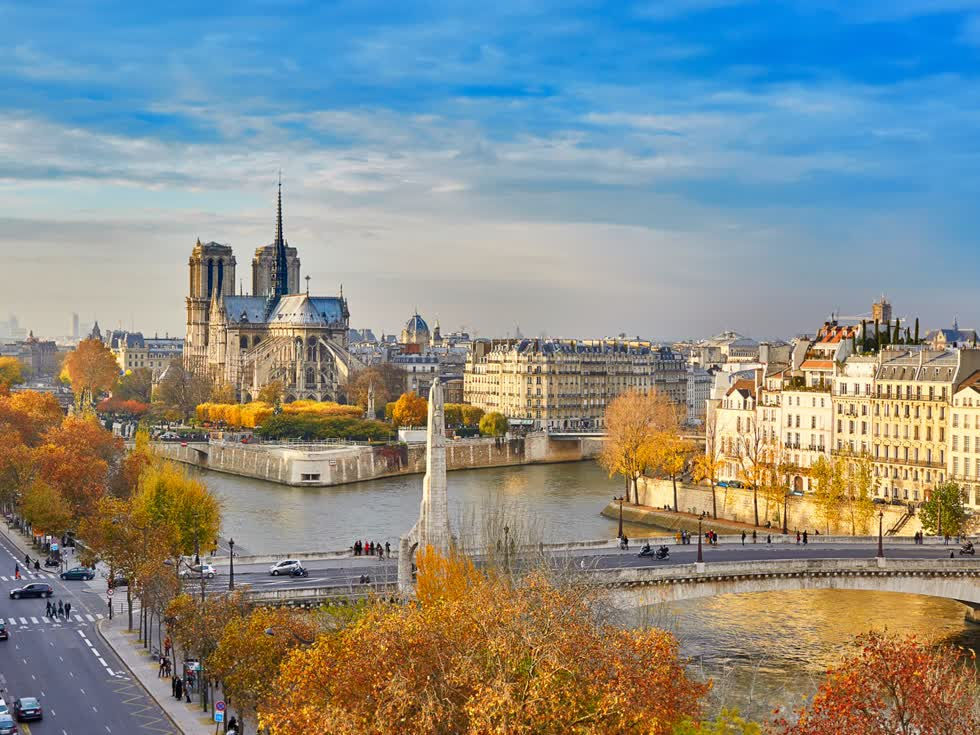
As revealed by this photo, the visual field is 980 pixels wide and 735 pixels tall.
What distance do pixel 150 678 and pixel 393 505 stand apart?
144 ft

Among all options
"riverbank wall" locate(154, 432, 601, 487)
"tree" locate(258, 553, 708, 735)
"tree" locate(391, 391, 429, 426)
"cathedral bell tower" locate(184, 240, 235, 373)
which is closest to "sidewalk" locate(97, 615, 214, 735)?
"tree" locate(258, 553, 708, 735)

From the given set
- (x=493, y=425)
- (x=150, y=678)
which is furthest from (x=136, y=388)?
(x=150, y=678)

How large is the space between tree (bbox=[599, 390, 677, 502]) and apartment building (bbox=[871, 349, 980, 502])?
12.3 metres

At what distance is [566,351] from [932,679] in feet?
354

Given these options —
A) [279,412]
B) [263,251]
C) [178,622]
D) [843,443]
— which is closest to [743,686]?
[178,622]

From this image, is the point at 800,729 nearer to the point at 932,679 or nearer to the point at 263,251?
the point at 932,679

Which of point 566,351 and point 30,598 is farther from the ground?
point 566,351

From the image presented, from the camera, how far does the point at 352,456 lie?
97125 mm

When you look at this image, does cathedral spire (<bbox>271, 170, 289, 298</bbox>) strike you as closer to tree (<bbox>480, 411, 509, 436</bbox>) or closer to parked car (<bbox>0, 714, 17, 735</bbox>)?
tree (<bbox>480, 411, 509, 436</bbox>)

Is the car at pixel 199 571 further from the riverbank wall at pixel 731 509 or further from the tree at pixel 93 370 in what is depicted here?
the tree at pixel 93 370

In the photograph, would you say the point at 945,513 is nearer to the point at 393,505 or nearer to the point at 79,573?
the point at 79,573

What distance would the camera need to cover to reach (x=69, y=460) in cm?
6694

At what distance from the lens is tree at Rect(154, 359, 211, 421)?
140 m

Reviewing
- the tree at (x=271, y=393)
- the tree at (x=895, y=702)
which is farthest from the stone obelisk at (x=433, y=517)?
the tree at (x=271, y=393)
